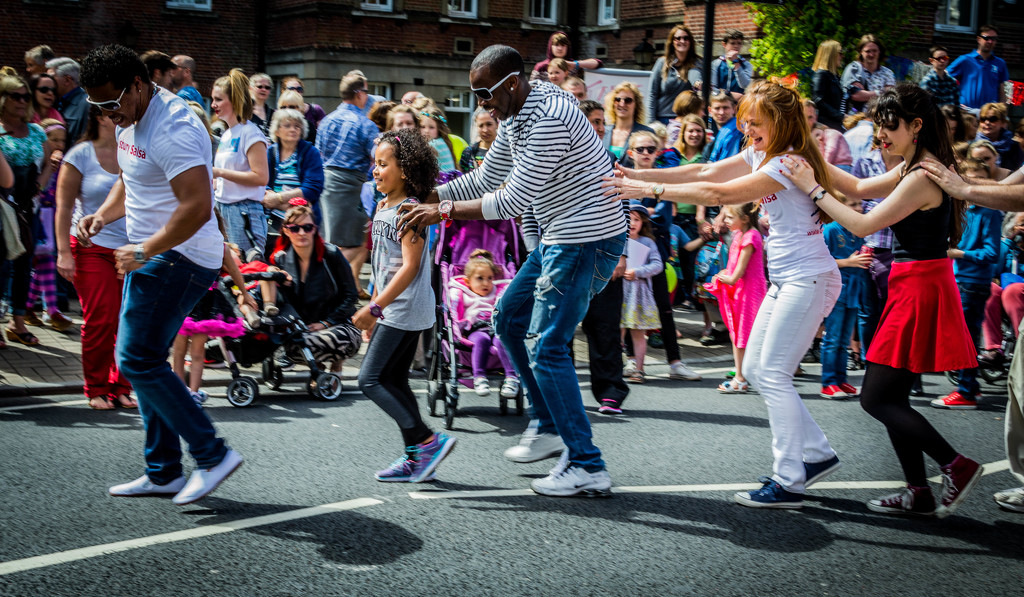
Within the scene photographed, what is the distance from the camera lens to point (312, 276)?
8164 mm

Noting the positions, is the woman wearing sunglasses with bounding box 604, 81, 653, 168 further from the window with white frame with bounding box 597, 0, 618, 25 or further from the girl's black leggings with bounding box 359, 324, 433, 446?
the window with white frame with bounding box 597, 0, 618, 25

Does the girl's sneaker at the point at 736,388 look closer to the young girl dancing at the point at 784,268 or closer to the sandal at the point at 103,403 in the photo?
the young girl dancing at the point at 784,268

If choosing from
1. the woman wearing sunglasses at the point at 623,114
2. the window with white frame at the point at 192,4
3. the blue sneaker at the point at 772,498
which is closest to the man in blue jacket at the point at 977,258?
the woman wearing sunglasses at the point at 623,114

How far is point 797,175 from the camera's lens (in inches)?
201

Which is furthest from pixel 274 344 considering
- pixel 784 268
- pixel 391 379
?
pixel 784 268

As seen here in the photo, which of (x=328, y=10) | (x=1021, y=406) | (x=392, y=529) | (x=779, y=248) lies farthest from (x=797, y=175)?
(x=328, y=10)

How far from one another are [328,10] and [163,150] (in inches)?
834

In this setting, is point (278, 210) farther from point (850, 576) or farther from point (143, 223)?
point (850, 576)

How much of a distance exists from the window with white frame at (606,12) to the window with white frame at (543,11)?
47.1 inches

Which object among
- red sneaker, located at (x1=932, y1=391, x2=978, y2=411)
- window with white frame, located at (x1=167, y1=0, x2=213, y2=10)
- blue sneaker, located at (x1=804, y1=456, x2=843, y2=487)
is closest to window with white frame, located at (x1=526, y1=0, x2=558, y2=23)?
window with white frame, located at (x1=167, y1=0, x2=213, y2=10)

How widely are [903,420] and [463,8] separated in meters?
24.0

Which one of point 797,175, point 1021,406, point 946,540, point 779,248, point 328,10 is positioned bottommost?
point 946,540

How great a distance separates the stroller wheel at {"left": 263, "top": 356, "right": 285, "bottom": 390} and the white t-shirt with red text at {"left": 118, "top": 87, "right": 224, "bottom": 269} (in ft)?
9.44

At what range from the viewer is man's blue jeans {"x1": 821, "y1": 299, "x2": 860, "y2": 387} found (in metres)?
8.45
